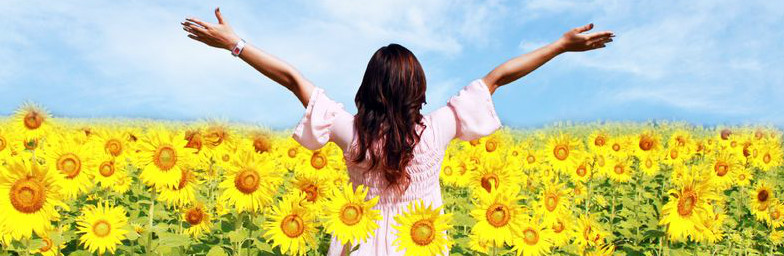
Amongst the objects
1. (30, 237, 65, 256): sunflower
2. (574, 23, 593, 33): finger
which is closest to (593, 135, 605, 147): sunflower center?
(574, 23, 593, 33): finger

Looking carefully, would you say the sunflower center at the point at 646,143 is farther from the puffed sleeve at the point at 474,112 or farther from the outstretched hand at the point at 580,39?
the puffed sleeve at the point at 474,112

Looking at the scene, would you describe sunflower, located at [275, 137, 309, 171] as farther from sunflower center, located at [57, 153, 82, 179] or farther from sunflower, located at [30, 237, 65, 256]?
sunflower, located at [30, 237, 65, 256]

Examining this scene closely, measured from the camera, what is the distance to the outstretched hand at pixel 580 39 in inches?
145

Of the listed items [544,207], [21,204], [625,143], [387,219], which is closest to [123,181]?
[21,204]

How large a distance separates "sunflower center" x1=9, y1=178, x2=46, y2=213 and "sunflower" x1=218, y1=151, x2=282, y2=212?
0.85 metres

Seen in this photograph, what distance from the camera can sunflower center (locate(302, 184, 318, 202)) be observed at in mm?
3782

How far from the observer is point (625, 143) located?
8.23 metres

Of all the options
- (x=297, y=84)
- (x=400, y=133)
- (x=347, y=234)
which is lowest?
(x=347, y=234)

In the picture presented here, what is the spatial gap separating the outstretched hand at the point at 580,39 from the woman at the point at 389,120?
6.1 inches

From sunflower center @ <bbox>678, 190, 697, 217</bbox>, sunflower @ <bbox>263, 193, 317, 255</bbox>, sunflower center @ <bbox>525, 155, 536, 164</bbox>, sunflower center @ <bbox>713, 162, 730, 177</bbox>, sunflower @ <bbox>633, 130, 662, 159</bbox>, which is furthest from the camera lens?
sunflower @ <bbox>633, 130, 662, 159</bbox>

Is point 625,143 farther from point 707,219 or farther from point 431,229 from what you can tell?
point 431,229

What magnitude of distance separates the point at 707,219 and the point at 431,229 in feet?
7.51

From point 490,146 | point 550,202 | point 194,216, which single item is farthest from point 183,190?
point 490,146

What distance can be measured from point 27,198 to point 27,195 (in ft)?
0.05
